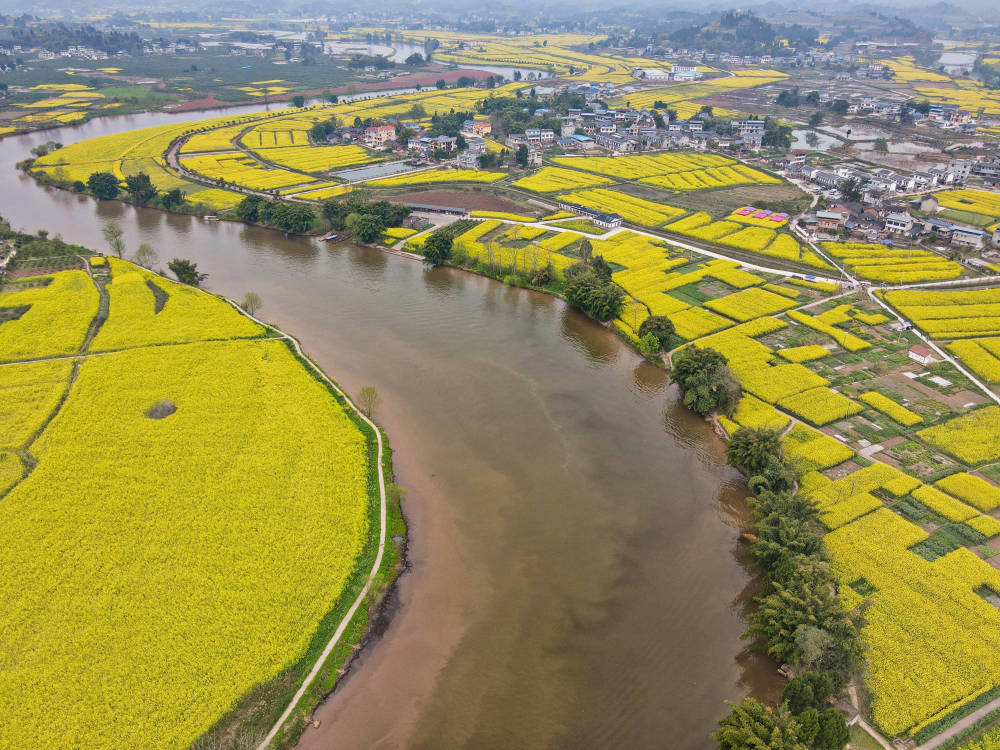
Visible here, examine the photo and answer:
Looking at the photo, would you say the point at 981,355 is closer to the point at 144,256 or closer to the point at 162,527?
the point at 162,527

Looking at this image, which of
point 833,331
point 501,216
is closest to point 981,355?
point 833,331

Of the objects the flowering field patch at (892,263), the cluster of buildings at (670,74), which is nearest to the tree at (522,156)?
the flowering field patch at (892,263)

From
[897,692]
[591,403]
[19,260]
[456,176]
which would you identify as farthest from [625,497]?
[456,176]

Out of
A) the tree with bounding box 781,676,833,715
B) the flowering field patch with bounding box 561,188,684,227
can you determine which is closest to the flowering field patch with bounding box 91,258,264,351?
the tree with bounding box 781,676,833,715

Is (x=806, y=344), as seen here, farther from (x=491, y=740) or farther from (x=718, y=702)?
(x=491, y=740)

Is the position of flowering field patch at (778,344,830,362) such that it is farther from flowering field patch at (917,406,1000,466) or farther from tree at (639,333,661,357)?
flowering field patch at (917,406,1000,466)

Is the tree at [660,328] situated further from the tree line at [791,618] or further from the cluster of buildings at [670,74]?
the cluster of buildings at [670,74]
